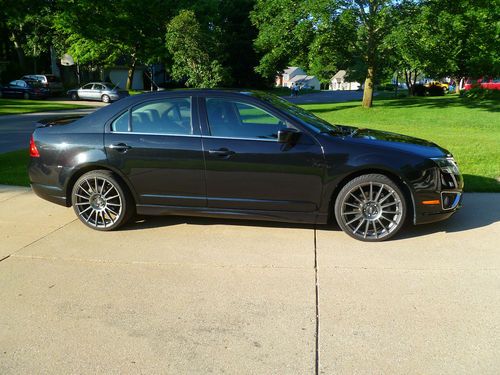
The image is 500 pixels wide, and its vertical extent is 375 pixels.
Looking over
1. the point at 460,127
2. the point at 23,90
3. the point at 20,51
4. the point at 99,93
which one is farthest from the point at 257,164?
the point at 20,51

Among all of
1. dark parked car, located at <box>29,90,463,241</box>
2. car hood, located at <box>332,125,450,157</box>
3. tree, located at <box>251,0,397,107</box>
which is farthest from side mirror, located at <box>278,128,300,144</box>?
tree, located at <box>251,0,397,107</box>

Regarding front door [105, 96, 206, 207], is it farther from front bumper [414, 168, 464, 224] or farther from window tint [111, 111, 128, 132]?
front bumper [414, 168, 464, 224]

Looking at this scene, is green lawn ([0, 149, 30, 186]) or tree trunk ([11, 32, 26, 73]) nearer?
green lawn ([0, 149, 30, 186])

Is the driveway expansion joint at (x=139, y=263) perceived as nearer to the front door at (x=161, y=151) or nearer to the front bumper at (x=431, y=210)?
the front door at (x=161, y=151)

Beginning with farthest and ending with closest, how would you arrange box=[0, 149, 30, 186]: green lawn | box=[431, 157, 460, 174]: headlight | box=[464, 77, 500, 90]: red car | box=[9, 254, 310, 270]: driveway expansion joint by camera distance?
box=[464, 77, 500, 90]: red car
box=[0, 149, 30, 186]: green lawn
box=[431, 157, 460, 174]: headlight
box=[9, 254, 310, 270]: driveway expansion joint

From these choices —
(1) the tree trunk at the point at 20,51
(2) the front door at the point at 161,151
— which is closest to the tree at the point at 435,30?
(2) the front door at the point at 161,151

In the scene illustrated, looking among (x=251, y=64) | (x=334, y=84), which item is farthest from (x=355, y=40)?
(x=334, y=84)

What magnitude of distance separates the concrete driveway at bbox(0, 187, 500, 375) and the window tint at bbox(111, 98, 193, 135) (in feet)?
3.82

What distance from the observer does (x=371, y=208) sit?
4957mm

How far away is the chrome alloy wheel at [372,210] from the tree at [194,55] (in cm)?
2061

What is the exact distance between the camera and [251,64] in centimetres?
5400

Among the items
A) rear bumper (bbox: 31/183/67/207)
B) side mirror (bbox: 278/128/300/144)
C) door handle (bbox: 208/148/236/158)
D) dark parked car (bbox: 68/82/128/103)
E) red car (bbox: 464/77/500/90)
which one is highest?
red car (bbox: 464/77/500/90)

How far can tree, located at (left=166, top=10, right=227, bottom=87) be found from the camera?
24922 mm

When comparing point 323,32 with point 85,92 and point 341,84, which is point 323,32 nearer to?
point 85,92
